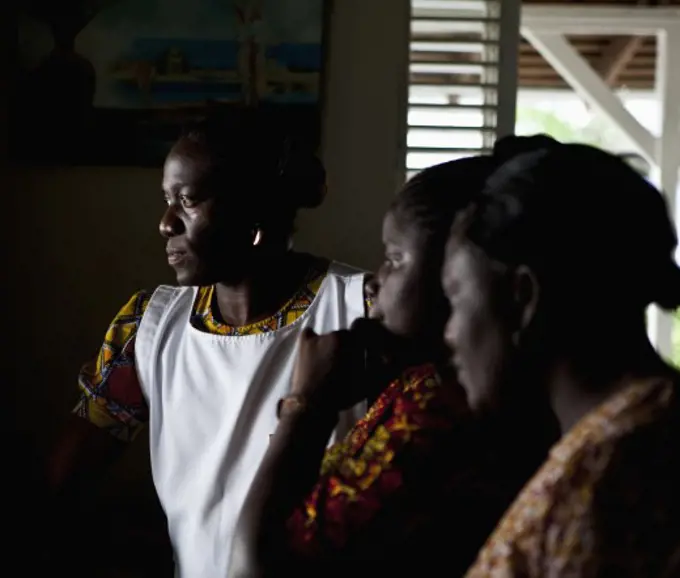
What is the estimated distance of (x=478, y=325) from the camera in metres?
0.72

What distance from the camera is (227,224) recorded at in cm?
126

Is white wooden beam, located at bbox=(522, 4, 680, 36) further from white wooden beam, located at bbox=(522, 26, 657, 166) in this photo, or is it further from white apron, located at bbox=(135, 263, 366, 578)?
white apron, located at bbox=(135, 263, 366, 578)

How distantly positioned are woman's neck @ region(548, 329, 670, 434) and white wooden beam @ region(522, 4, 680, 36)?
12.1 ft

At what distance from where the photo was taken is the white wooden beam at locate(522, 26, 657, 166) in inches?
166

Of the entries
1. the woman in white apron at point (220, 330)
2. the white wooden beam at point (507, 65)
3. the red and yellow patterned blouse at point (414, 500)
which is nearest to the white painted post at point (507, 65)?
the white wooden beam at point (507, 65)

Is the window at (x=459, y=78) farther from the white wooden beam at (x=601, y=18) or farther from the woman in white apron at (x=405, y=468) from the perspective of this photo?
the white wooden beam at (x=601, y=18)

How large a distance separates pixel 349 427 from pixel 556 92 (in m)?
4.91

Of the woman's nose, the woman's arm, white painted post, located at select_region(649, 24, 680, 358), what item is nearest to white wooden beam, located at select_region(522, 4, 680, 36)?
white painted post, located at select_region(649, 24, 680, 358)

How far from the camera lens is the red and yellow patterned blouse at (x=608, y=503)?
0.58 m

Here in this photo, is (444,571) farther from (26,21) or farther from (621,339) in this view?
(26,21)

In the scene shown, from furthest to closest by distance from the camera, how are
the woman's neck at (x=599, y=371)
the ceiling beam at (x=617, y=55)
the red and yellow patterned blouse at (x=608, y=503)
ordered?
the ceiling beam at (x=617, y=55)
the woman's neck at (x=599, y=371)
the red and yellow patterned blouse at (x=608, y=503)

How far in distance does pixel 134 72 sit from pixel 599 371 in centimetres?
143

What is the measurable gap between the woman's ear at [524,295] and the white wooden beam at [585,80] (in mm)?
3701

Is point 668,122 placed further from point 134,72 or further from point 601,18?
point 134,72
